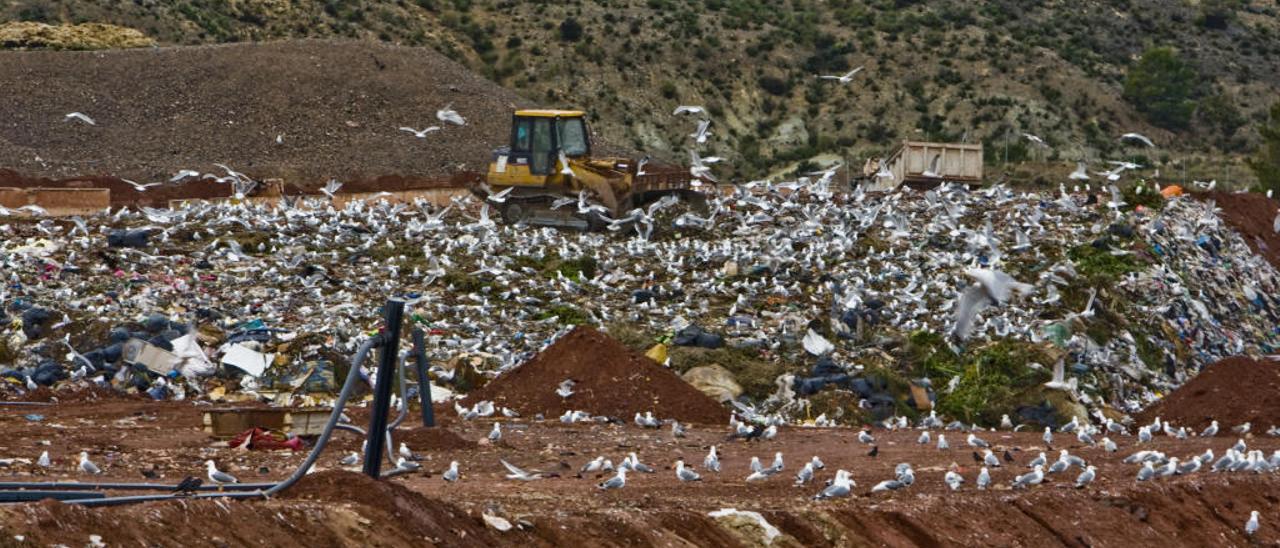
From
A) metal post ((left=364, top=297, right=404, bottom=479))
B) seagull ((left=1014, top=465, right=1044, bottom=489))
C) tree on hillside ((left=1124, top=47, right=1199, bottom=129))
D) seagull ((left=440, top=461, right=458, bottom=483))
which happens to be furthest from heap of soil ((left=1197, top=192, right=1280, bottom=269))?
tree on hillside ((left=1124, top=47, right=1199, bottom=129))

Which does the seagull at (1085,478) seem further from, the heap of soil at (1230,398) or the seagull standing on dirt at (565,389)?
the seagull standing on dirt at (565,389)

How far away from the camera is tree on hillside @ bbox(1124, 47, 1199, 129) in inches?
2345

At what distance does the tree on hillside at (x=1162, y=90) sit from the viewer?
59.6 m

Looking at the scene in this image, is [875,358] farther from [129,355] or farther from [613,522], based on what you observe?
[613,522]

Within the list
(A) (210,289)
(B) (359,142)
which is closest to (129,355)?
(A) (210,289)

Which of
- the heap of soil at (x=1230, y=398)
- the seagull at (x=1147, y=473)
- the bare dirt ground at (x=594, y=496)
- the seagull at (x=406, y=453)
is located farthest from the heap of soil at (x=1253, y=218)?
the seagull at (x=406, y=453)

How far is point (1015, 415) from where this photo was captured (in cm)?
1708

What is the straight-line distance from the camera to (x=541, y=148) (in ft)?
84.0

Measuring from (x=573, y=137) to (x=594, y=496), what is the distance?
54.3 ft

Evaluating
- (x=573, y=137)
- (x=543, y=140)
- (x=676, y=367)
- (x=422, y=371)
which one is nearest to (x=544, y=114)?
(x=543, y=140)

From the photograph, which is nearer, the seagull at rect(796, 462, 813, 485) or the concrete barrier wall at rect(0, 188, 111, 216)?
the seagull at rect(796, 462, 813, 485)

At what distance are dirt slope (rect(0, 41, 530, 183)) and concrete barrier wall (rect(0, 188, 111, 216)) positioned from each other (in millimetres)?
9330

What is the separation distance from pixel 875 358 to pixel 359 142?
26.5m

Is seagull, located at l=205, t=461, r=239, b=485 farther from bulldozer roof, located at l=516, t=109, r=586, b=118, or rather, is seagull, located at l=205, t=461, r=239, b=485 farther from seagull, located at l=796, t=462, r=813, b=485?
bulldozer roof, located at l=516, t=109, r=586, b=118
